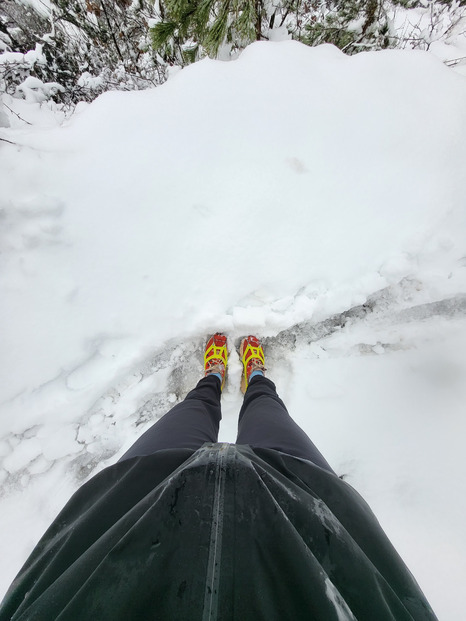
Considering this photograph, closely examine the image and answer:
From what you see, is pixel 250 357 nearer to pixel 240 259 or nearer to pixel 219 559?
pixel 240 259

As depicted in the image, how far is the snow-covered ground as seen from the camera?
6.24 ft

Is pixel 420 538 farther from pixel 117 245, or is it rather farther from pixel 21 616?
pixel 117 245

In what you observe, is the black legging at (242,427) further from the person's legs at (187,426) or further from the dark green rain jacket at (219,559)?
the dark green rain jacket at (219,559)

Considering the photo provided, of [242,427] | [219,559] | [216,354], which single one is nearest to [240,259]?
[216,354]

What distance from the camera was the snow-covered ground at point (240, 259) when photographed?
1.90m

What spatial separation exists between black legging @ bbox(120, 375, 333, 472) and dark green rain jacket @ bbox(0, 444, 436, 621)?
30 cm

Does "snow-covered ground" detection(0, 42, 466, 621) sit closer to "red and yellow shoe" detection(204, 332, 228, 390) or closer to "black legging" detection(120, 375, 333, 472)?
"red and yellow shoe" detection(204, 332, 228, 390)

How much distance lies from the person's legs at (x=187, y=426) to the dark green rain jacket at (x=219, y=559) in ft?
1.09

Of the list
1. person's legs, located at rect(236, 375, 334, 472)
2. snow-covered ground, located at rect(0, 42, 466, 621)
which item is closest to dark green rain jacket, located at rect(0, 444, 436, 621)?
person's legs, located at rect(236, 375, 334, 472)

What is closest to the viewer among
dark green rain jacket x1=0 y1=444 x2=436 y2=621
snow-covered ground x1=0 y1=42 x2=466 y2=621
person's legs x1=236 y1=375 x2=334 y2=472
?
dark green rain jacket x1=0 y1=444 x2=436 y2=621

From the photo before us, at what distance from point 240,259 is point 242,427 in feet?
3.80

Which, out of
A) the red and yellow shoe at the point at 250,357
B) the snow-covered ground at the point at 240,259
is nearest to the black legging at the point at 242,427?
the red and yellow shoe at the point at 250,357

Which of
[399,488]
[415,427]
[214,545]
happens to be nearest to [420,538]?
[399,488]

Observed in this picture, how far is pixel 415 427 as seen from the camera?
1.83 meters
